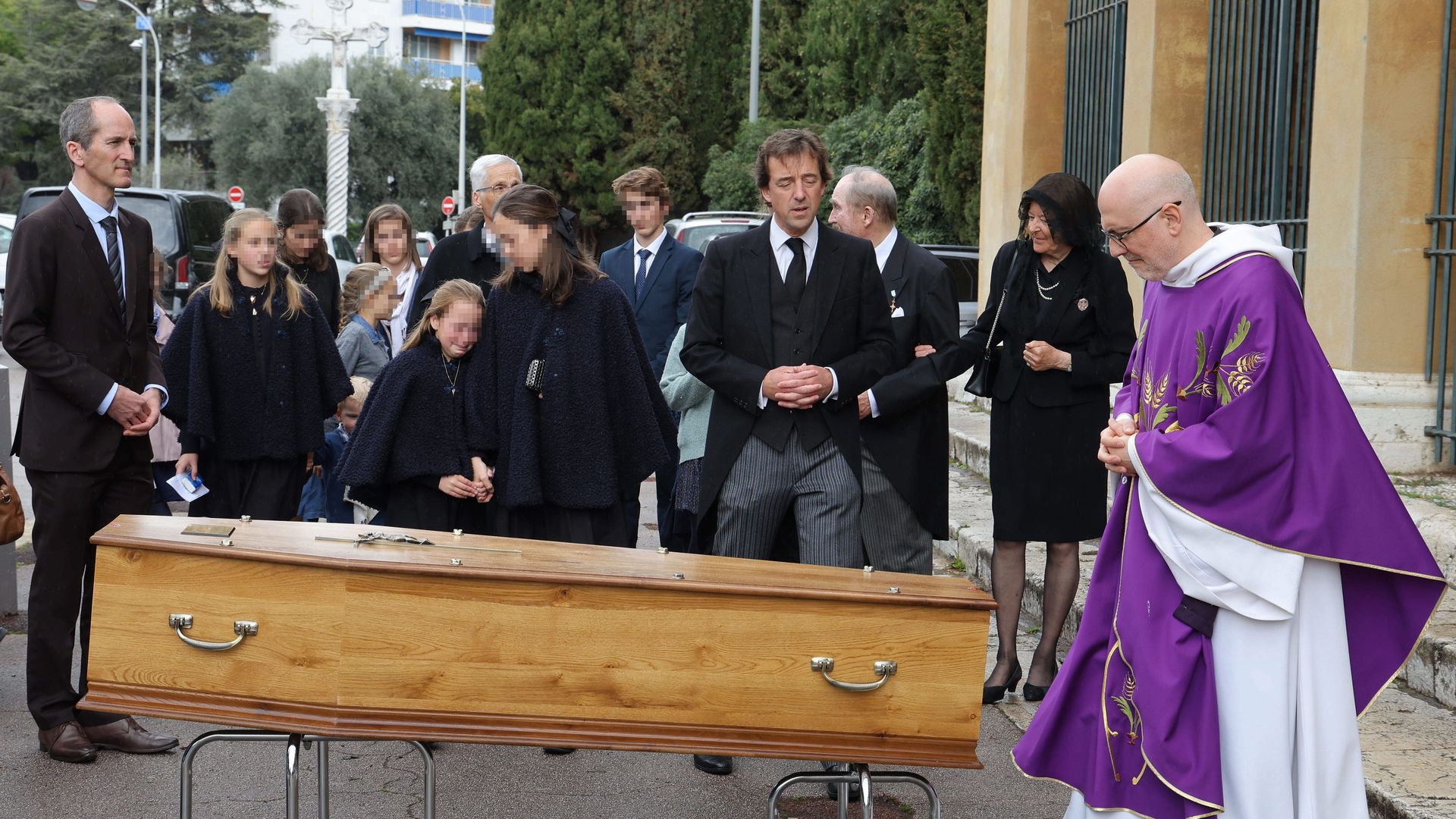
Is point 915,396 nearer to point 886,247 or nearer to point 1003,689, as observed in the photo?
point 886,247

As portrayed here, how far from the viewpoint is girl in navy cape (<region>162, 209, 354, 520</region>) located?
228 inches

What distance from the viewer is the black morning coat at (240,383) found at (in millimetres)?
5766

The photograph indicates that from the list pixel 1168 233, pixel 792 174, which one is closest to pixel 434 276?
pixel 792 174

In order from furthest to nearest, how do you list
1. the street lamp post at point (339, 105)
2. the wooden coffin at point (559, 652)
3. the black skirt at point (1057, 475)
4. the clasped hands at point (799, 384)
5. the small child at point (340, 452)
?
the street lamp post at point (339, 105) → the small child at point (340, 452) → the black skirt at point (1057, 475) → the clasped hands at point (799, 384) → the wooden coffin at point (559, 652)

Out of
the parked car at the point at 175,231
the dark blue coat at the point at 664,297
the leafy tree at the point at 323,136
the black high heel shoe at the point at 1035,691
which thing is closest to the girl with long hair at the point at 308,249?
the dark blue coat at the point at 664,297

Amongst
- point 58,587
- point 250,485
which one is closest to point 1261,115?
point 250,485

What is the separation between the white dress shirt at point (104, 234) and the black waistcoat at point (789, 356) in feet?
7.10

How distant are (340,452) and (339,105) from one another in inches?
1204

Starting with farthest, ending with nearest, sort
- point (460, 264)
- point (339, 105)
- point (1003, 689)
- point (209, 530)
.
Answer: point (339, 105) < point (460, 264) < point (1003, 689) < point (209, 530)

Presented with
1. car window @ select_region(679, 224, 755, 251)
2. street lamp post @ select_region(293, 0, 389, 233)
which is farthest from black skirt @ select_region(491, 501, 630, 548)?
street lamp post @ select_region(293, 0, 389, 233)

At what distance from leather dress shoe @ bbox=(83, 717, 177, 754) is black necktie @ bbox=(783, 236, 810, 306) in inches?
104

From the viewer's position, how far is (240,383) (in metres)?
5.79

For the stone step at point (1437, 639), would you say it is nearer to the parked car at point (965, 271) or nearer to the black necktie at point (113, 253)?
the black necktie at point (113, 253)

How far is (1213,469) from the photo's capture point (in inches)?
133
